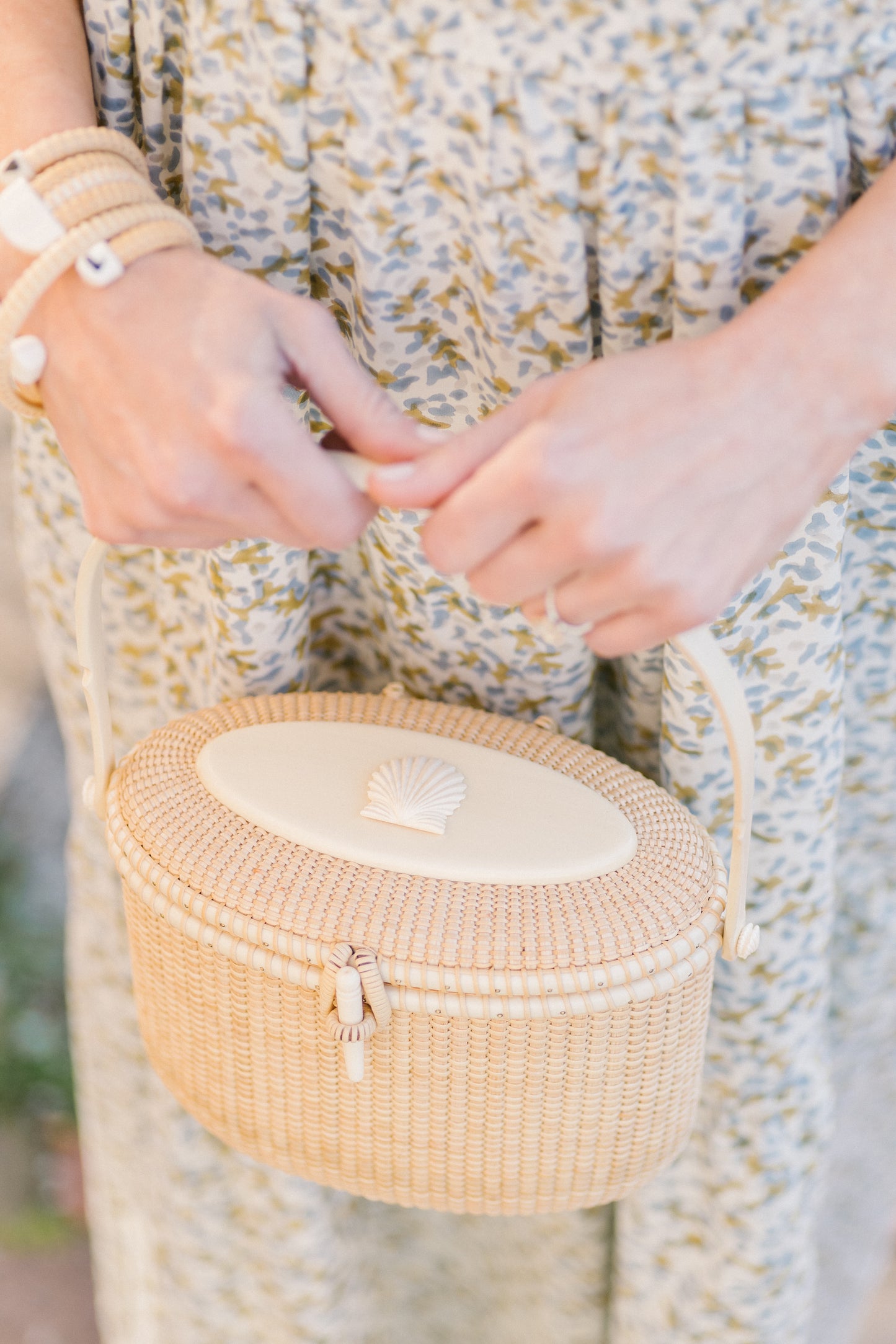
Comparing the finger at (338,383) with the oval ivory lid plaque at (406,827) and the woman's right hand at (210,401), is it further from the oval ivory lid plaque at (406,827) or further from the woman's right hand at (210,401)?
the oval ivory lid plaque at (406,827)

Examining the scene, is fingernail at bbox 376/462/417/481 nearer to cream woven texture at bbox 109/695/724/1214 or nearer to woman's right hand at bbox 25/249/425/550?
woman's right hand at bbox 25/249/425/550

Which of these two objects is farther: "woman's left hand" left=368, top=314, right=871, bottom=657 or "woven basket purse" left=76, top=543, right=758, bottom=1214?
"woven basket purse" left=76, top=543, right=758, bottom=1214

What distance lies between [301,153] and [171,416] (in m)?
0.16

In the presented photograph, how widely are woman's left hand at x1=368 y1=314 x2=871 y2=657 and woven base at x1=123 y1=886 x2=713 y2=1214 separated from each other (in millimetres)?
220

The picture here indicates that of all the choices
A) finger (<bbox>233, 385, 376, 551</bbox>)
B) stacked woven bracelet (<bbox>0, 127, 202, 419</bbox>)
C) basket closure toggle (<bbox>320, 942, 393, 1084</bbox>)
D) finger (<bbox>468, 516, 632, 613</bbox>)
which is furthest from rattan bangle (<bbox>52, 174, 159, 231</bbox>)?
basket closure toggle (<bbox>320, 942, 393, 1084</bbox>)

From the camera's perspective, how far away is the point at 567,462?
470mm

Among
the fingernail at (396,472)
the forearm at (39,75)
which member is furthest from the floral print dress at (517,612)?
the fingernail at (396,472)

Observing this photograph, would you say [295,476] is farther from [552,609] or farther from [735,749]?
[735,749]

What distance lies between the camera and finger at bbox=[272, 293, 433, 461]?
0.51m

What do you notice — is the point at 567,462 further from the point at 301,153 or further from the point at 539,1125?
the point at 539,1125

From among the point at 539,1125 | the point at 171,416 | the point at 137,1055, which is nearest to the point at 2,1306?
the point at 137,1055

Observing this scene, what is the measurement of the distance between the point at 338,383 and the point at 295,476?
46 mm

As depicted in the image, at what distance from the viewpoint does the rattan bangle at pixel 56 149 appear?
524 mm

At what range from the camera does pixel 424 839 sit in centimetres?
61
